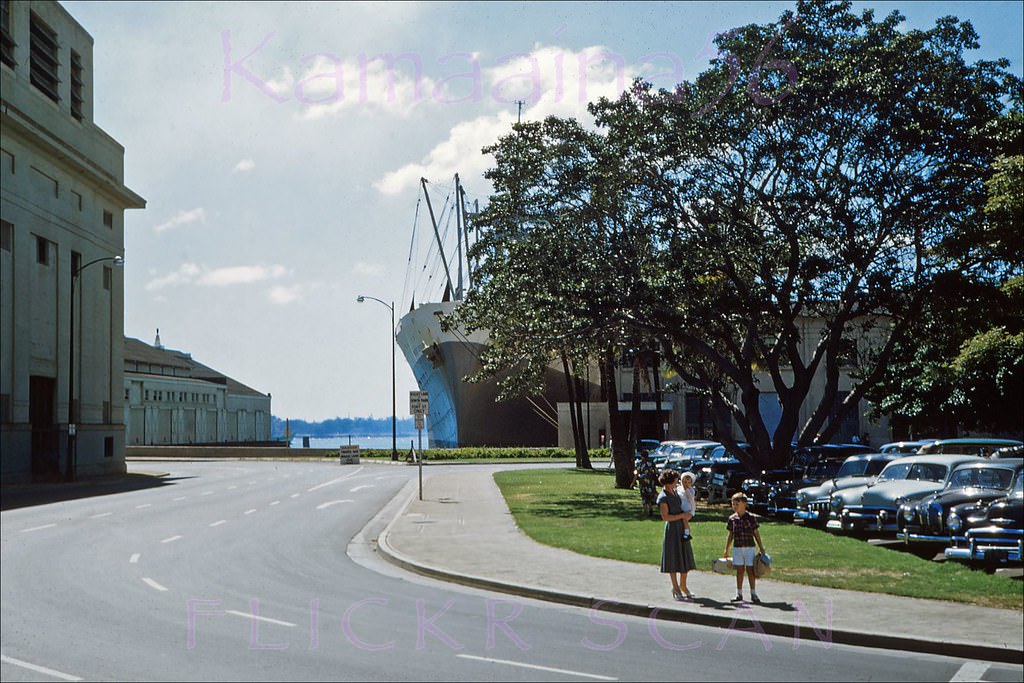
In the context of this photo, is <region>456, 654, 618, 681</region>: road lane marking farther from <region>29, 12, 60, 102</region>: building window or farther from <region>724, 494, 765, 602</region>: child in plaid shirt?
<region>29, 12, 60, 102</region>: building window

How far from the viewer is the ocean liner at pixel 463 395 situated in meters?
93.9

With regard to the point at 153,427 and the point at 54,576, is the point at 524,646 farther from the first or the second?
the point at 153,427

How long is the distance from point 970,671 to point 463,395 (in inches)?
3423

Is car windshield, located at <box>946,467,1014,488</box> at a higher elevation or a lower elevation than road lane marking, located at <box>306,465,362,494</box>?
higher

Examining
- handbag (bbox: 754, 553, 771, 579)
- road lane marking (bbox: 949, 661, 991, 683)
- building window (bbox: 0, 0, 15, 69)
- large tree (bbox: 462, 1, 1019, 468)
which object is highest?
building window (bbox: 0, 0, 15, 69)

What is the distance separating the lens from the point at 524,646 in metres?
10.2

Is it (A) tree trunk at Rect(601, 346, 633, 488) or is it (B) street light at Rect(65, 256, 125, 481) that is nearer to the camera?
(A) tree trunk at Rect(601, 346, 633, 488)

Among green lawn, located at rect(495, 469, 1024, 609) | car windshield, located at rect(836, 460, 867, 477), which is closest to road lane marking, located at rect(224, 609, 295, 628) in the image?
green lawn, located at rect(495, 469, 1024, 609)

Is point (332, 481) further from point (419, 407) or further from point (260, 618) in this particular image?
point (260, 618)

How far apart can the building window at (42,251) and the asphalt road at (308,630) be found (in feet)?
88.8

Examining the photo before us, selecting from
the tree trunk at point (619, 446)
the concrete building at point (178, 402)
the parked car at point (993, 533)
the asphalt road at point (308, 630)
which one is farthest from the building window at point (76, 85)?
the concrete building at point (178, 402)

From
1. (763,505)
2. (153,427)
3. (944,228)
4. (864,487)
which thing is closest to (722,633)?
(864,487)

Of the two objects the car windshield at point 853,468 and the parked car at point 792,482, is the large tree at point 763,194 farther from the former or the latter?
the car windshield at point 853,468

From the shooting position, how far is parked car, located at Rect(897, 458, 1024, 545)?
17.1 metres
